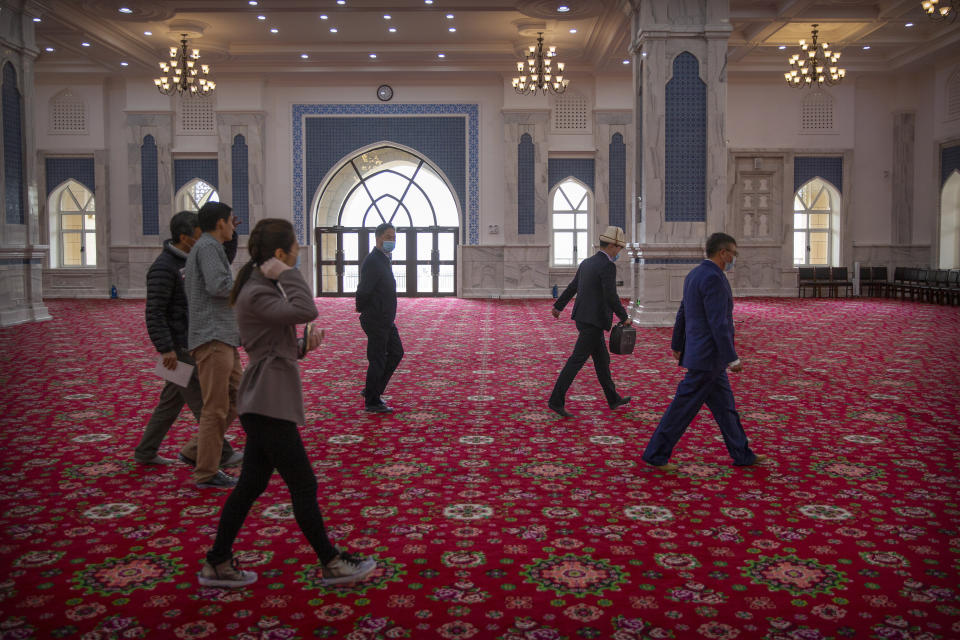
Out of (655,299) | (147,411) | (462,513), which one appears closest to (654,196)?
(655,299)

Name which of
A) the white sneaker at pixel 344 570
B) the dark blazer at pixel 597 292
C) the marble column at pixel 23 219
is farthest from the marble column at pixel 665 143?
the marble column at pixel 23 219

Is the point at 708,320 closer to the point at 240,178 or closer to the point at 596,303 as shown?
the point at 596,303

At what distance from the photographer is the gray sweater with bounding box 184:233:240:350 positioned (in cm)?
323

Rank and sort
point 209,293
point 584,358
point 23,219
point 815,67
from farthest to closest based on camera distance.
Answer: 1. point 815,67
2. point 23,219
3. point 584,358
4. point 209,293

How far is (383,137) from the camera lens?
16109 mm

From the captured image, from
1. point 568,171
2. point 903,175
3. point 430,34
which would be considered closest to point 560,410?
point 430,34

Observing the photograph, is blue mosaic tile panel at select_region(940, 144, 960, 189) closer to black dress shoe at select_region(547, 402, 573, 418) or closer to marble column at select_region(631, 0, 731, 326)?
marble column at select_region(631, 0, 731, 326)

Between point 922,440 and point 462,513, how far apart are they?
282 centimetres

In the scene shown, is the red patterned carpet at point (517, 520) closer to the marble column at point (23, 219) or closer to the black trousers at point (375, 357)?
the black trousers at point (375, 357)

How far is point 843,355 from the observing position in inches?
297

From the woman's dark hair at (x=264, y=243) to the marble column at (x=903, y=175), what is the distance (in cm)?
1668

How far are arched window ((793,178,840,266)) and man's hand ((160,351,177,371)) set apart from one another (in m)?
15.5

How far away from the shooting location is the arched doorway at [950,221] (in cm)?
1506

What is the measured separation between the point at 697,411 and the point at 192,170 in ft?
48.7
